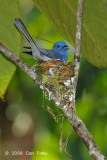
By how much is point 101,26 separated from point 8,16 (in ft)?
2.40

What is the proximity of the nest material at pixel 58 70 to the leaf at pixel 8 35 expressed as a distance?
0.85m

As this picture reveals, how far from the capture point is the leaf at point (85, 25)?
2.47 m

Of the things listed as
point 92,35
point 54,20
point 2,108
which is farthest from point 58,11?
point 2,108

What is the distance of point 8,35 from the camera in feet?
8.16

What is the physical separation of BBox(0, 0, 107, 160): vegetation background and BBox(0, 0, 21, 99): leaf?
1742 mm

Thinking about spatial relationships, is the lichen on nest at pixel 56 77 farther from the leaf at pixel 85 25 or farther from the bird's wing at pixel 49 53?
the leaf at pixel 85 25

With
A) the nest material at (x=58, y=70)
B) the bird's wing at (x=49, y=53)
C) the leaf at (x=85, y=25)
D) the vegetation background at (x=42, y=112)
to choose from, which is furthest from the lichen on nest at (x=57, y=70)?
the vegetation background at (x=42, y=112)

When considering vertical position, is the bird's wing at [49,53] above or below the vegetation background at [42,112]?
above

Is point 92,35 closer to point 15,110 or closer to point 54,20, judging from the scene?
point 54,20

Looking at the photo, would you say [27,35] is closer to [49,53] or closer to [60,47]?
[49,53]

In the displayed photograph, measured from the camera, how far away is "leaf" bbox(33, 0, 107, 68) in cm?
247

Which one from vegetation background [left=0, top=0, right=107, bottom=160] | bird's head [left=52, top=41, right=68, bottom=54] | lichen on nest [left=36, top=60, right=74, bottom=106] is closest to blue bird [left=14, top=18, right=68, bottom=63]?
bird's head [left=52, top=41, right=68, bottom=54]

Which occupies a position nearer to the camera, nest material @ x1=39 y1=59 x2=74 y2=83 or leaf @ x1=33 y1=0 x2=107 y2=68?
leaf @ x1=33 y1=0 x2=107 y2=68

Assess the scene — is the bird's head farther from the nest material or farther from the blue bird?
the nest material
